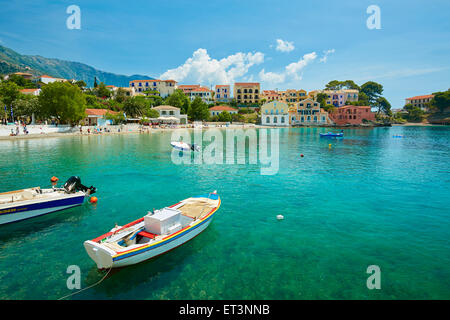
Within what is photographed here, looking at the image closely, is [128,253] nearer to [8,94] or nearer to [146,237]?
[146,237]

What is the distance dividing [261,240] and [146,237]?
17.1 ft

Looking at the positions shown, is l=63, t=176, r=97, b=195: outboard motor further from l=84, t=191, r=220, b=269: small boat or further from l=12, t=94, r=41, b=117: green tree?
l=12, t=94, r=41, b=117: green tree

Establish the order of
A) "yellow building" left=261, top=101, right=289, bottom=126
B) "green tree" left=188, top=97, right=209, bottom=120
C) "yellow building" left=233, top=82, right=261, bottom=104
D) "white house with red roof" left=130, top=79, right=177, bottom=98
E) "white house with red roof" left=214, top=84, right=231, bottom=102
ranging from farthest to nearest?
"white house with red roof" left=214, top=84, right=231, bottom=102 < "white house with red roof" left=130, top=79, right=177, bottom=98 < "yellow building" left=233, top=82, right=261, bottom=104 < "yellow building" left=261, top=101, right=289, bottom=126 < "green tree" left=188, top=97, right=209, bottom=120

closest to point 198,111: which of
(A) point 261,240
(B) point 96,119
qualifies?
(B) point 96,119

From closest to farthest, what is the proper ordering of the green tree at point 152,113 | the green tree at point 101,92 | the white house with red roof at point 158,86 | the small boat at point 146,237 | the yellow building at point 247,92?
1. the small boat at point 146,237
2. the green tree at point 152,113
3. the green tree at point 101,92
4. the yellow building at point 247,92
5. the white house with red roof at point 158,86

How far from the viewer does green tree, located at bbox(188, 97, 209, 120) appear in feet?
325

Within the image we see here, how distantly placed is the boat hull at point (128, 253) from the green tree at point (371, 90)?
166m

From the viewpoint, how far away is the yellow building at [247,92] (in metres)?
132

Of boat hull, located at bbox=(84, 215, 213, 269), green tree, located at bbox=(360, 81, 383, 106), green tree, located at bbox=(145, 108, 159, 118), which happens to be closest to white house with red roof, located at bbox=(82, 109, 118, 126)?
green tree, located at bbox=(145, 108, 159, 118)

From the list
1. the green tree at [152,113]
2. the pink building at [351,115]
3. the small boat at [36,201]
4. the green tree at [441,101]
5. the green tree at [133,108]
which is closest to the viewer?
the small boat at [36,201]

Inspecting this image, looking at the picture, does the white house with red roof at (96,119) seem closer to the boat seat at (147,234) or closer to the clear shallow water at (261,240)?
the clear shallow water at (261,240)

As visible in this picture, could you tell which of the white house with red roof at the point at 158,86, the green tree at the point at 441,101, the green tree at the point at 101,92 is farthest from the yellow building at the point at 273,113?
the green tree at the point at 441,101

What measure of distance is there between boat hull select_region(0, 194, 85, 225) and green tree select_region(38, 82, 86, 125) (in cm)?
5135
